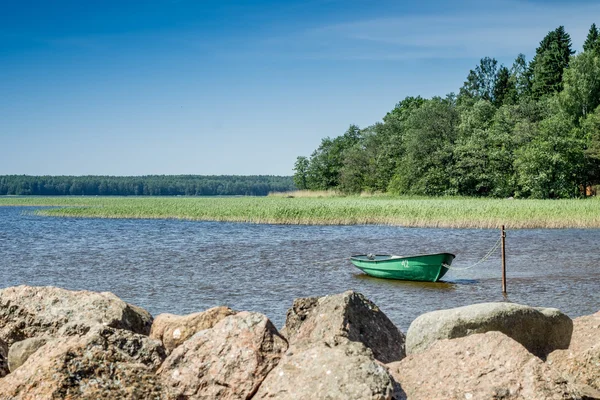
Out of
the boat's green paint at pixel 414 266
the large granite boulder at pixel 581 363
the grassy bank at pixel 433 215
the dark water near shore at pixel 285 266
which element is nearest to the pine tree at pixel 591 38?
the grassy bank at pixel 433 215

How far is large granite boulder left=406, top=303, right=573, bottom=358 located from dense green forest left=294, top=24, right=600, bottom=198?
196 ft

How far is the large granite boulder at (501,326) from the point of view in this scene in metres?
8.38

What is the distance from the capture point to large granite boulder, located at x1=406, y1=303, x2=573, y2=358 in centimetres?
838

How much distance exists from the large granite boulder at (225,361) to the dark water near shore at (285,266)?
8480 mm

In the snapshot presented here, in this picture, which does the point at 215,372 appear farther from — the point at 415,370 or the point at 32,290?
the point at 32,290

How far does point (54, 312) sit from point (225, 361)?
12.1 ft

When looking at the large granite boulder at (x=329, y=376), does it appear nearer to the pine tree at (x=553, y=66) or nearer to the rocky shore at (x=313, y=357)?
the rocky shore at (x=313, y=357)

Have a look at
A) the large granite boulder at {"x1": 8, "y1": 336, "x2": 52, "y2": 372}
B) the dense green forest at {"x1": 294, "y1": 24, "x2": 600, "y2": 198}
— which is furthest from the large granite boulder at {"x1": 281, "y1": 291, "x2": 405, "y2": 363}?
the dense green forest at {"x1": 294, "y1": 24, "x2": 600, "y2": 198}

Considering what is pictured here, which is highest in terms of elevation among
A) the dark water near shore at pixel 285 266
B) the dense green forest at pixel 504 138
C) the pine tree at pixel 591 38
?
the pine tree at pixel 591 38

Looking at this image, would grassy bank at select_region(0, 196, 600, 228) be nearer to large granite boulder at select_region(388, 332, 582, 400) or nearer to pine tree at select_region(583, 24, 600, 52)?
large granite boulder at select_region(388, 332, 582, 400)

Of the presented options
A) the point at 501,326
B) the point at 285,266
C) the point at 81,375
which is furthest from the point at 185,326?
→ the point at 285,266

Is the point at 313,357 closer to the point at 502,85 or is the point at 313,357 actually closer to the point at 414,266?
the point at 414,266

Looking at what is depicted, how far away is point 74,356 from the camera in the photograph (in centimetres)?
618

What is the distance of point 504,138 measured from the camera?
73.3 meters
